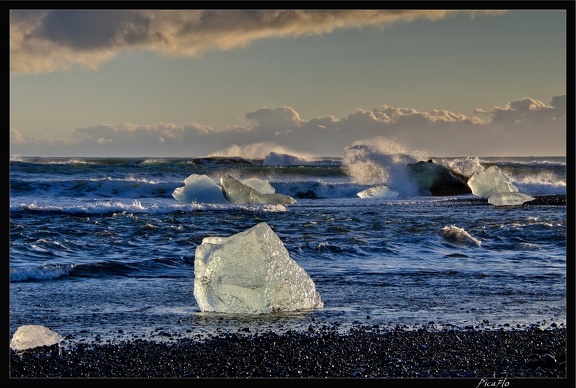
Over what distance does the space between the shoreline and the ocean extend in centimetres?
32

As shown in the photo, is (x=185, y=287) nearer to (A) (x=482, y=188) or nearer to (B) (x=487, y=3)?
(B) (x=487, y=3)

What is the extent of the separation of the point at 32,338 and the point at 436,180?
16.6 meters

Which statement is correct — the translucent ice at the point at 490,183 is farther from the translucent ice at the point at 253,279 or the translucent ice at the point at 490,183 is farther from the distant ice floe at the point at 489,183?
the translucent ice at the point at 253,279

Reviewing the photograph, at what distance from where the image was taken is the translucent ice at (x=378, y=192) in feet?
64.0

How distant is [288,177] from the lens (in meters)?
27.1

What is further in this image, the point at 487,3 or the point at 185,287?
the point at 185,287

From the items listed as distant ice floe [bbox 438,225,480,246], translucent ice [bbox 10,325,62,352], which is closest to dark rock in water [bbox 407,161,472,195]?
distant ice floe [bbox 438,225,480,246]

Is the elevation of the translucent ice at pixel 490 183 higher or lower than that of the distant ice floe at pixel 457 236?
higher

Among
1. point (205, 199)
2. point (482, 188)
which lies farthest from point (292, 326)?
point (482, 188)

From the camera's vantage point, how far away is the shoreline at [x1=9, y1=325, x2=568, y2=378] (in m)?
4.21

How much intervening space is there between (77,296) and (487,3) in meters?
4.74

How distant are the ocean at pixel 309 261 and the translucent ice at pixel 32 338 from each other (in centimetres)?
22

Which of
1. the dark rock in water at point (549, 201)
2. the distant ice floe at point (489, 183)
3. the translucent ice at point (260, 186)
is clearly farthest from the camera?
the distant ice floe at point (489, 183)
